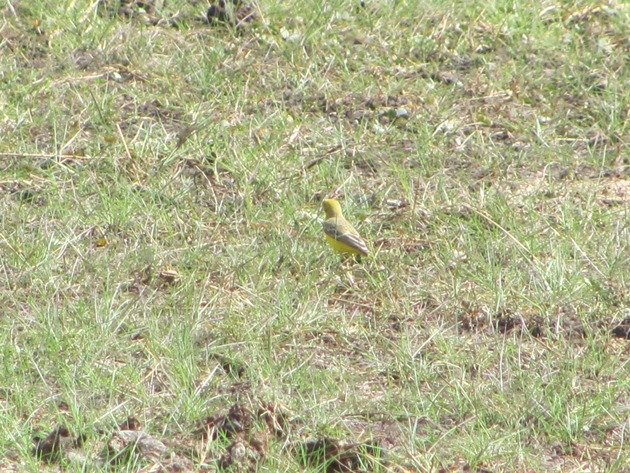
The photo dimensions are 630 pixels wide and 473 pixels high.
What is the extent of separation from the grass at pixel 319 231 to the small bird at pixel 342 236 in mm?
99

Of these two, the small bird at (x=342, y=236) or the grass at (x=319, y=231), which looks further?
the small bird at (x=342, y=236)

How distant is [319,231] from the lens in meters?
6.16

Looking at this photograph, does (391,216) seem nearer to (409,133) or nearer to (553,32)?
(409,133)

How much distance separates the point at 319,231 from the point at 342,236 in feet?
1.26

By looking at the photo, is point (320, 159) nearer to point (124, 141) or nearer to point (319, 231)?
point (319, 231)

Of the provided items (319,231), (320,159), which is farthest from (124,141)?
(319,231)

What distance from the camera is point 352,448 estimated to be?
4.30m

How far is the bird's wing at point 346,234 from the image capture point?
18.9 ft

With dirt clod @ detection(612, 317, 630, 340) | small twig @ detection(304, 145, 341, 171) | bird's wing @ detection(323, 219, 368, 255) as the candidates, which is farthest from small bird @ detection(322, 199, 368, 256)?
dirt clod @ detection(612, 317, 630, 340)

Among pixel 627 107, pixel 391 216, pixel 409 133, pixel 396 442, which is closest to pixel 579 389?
pixel 396 442

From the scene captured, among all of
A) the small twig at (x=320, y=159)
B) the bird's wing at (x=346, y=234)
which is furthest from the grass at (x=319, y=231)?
the bird's wing at (x=346, y=234)

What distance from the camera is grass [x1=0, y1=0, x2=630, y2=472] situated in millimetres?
4562

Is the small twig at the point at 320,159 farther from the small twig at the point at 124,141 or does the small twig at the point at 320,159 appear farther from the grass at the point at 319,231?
the small twig at the point at 124,141

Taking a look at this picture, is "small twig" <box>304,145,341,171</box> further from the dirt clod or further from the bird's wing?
the dirt clod
